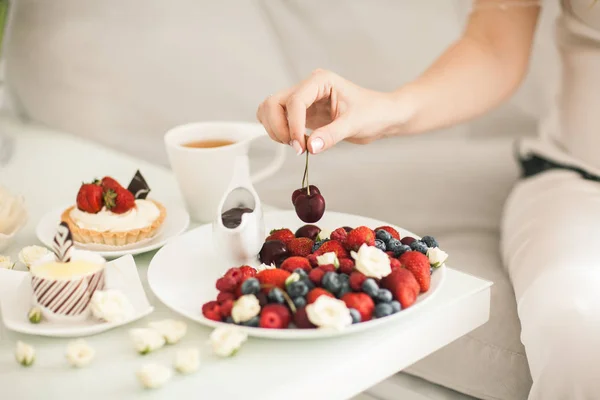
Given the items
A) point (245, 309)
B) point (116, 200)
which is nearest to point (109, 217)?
point (116, 200)

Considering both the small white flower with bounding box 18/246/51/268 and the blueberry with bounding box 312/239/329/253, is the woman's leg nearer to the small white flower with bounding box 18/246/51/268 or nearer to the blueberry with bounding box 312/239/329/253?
the blueberry with bounding box 312/239/329/253

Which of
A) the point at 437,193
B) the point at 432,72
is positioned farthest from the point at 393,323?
the point at 437,193

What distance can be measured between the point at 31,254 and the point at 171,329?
28 cm

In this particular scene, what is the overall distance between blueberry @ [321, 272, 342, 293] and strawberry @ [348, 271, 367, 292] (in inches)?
0.5

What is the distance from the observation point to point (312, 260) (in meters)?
0.82

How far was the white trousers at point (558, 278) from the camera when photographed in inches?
35.1

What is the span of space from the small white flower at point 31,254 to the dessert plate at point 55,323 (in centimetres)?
6

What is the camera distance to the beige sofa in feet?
5.80

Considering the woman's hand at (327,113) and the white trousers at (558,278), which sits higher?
the woman's hand at (327,113)

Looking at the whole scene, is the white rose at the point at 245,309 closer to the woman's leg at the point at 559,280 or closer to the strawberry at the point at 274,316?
the strawberry at the point at 274,316

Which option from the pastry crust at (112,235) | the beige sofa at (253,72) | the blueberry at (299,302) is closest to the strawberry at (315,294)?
the blueberry at (299,302)

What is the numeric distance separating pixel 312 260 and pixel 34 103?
1.31 meters

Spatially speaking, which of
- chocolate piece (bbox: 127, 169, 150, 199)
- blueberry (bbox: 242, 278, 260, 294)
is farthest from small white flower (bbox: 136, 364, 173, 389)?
chocolate piece (bbox: 127, 169, 150, 199)

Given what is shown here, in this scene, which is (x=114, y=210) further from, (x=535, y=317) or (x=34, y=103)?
(x=34, y=103)
